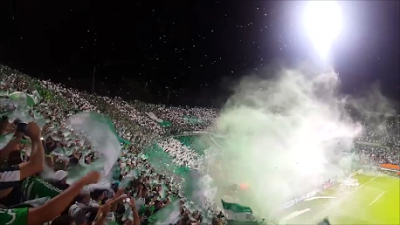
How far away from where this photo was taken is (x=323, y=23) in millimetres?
3068

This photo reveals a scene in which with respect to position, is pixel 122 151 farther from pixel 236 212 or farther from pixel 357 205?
pixel 357 205

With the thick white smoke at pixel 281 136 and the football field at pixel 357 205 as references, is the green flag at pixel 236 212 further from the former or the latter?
the football field at pixel 357 205

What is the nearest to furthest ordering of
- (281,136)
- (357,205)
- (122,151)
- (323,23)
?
(122,151) → (281,136) → (323,23) → (357,205)

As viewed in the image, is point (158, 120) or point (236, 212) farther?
point (236, 212)

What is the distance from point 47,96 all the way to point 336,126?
224 cm

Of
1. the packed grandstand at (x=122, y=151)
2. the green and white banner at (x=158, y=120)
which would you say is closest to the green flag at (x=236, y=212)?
the packed grandstand at (x=122, y=151)

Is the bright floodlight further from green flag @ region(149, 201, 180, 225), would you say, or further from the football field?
green flag @ region(149, 201, 180, 225)

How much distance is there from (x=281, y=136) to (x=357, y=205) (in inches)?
54.4

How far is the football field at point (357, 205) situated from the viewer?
3022mm

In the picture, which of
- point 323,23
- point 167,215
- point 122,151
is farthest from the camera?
point 323,23

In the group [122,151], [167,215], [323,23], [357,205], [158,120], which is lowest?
[167,215]

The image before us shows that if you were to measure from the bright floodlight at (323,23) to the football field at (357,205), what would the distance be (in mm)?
1144

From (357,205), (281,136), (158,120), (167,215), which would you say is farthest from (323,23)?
(167,215)

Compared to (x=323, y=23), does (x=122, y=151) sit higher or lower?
lower
